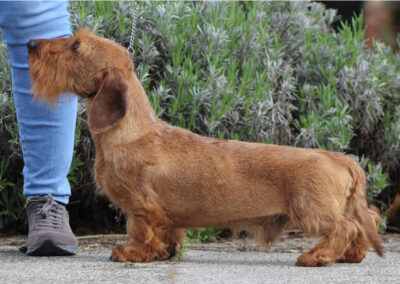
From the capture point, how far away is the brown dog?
3518 mm

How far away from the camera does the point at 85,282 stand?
113 inches

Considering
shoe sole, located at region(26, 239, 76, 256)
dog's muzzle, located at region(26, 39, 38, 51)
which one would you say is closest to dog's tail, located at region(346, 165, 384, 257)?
shoe sole, located at region(26, 239, 76, 256)

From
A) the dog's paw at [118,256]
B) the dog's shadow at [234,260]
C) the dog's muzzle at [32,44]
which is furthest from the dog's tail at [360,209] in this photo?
the dog's muzzle at [32,44]

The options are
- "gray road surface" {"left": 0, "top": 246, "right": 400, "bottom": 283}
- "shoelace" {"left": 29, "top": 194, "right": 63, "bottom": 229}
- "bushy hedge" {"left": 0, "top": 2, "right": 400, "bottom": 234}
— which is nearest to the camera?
"gray road surface" {"left": 0, "top": 246, "right": 400, "bottom": 283}

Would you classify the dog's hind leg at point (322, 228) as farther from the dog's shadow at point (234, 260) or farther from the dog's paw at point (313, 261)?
the dog's shadow at point (234, 260)

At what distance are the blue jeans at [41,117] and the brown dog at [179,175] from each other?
347 millimetres

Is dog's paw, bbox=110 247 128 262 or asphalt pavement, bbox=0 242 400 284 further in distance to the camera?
dog's paw, bbox=110 247 128 262

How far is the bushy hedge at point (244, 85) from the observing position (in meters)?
4.81

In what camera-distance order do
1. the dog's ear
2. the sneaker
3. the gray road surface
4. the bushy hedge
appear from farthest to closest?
the bushy hedge, the sneaker, the dog's ear, the gray road surface

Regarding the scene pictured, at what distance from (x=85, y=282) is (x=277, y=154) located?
131 cm

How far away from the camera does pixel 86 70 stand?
3.55m

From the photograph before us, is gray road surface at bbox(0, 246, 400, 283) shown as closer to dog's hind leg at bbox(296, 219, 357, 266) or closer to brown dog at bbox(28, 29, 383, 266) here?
dog's hind leg at bbox(296, 219, 357, 266)

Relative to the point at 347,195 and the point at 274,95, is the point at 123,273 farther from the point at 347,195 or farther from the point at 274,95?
the point at 274,95

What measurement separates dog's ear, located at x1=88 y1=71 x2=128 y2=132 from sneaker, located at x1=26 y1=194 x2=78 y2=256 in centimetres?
77
